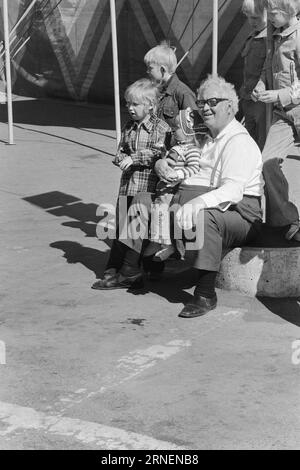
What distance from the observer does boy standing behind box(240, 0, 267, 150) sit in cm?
738

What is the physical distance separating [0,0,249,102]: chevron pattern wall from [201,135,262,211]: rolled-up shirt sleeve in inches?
287

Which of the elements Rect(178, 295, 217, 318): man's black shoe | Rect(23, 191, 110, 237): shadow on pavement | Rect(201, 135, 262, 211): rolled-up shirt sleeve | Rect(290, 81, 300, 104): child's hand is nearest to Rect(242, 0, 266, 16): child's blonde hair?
Rect(290, 81, 300, 104): child's hand

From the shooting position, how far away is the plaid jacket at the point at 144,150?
6.50 m

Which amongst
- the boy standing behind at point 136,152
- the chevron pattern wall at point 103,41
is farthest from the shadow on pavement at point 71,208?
the chevron pattern wall at point 103,41

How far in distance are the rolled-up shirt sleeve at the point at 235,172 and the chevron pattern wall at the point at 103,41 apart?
7.28 m

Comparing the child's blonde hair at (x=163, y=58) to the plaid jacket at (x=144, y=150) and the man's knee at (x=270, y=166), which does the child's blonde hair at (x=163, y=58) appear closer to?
the plaid jacket at (x=144, y=150)

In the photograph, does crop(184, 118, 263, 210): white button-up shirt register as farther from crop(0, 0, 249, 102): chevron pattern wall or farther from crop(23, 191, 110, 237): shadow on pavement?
crop(0, 0, 249, 102): chevron pattern wall

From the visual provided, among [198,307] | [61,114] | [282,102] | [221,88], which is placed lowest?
[61,114]

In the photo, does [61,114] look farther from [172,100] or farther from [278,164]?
[278,164]

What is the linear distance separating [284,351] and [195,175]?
1446 millimetres

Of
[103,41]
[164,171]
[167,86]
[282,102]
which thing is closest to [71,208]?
[167,86]

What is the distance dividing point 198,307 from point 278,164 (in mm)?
Result: 1186

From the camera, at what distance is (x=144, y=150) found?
6516 millimetres
